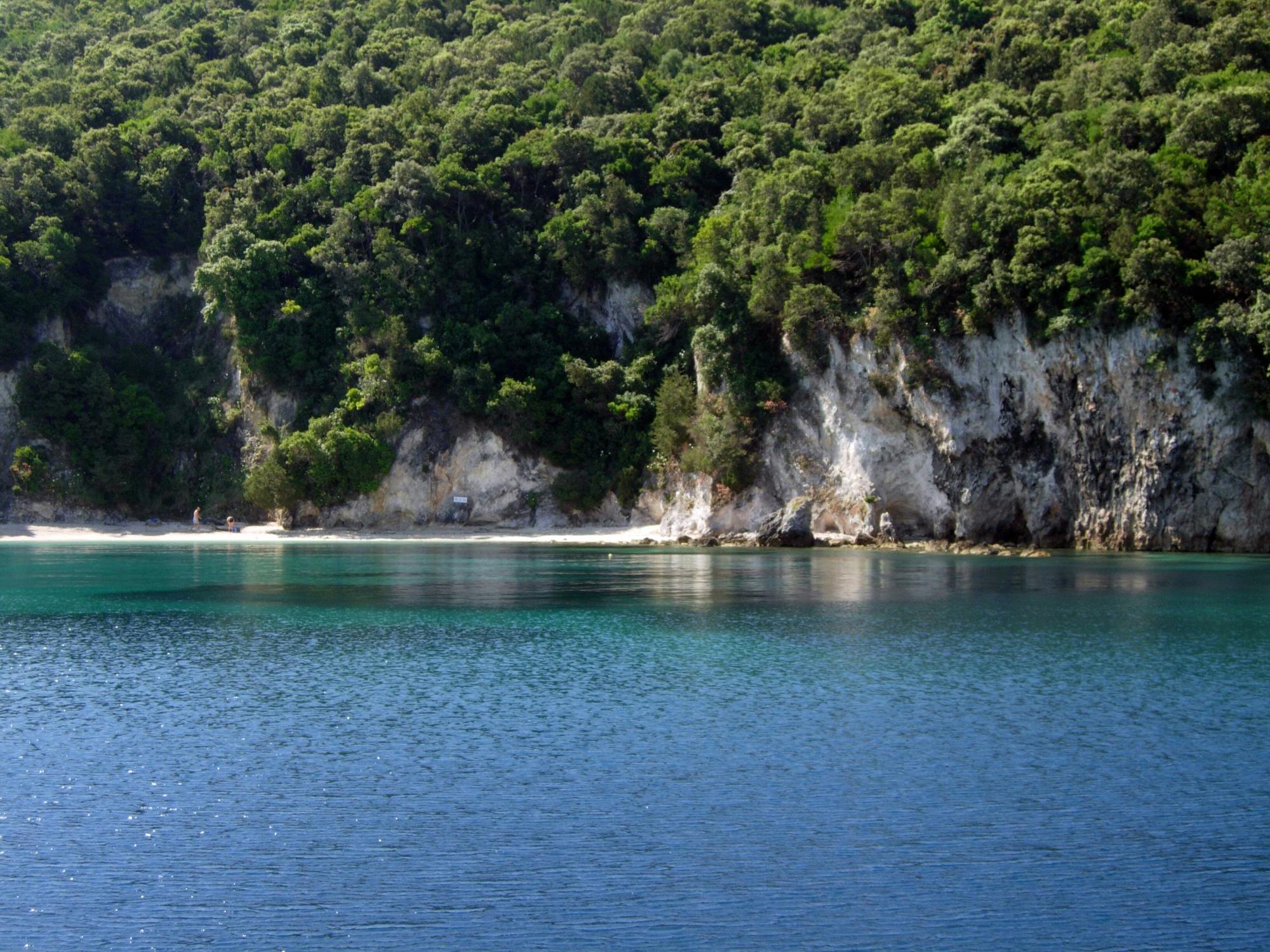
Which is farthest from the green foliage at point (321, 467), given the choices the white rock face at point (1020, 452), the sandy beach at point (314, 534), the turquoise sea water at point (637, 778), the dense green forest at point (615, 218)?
the turquoise sea water at point (637, 778)

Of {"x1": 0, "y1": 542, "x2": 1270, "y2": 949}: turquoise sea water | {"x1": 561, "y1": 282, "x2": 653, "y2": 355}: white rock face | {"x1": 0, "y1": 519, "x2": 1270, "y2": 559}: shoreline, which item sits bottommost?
{"x1": 0, "y1": 542, "x2": 1270, "y2": 949}: turquoise sea water

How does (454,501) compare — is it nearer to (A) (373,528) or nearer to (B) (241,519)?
(A) (373,528)

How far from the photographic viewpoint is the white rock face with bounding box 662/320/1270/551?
155 ft

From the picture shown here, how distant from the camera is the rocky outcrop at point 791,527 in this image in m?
54.5

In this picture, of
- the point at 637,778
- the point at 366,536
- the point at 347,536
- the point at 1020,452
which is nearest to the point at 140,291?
the point at 347,536

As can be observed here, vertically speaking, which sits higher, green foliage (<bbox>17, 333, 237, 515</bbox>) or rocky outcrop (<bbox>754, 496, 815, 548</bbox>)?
green foliage (<bbox>17, 333, 237, 515</bbox>)

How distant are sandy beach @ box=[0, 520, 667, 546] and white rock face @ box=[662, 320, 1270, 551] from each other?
15.9 ft

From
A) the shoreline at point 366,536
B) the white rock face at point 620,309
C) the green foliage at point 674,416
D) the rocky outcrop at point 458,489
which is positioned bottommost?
the shoreline at point 366,536

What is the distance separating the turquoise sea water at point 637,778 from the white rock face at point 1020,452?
1686cm

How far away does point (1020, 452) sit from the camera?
5103 centimetres

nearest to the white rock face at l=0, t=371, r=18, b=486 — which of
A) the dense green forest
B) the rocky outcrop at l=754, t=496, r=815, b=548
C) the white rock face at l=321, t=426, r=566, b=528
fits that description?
the dense green forest

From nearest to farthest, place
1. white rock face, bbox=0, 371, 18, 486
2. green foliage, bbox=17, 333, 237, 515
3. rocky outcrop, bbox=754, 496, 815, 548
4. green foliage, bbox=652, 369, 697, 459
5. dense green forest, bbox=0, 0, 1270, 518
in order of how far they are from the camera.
Result: dense green forest, bbox=0, 0, 1270, 518 → rocky outcrop, bbox=754, 496, 815, 548 → green foliage, bbox=652, 369, 697, 459 → green foliage, bbox=17, 333, 237, 515 → white rock face, bbox=0, 371, 18, 486

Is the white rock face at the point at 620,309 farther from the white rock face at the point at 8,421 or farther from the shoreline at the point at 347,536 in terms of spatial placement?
the white rock face at the point at 8,421

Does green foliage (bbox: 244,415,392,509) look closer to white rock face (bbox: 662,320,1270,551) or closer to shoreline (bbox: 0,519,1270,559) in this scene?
shoreline (bbox: 0,519,1270,559)
